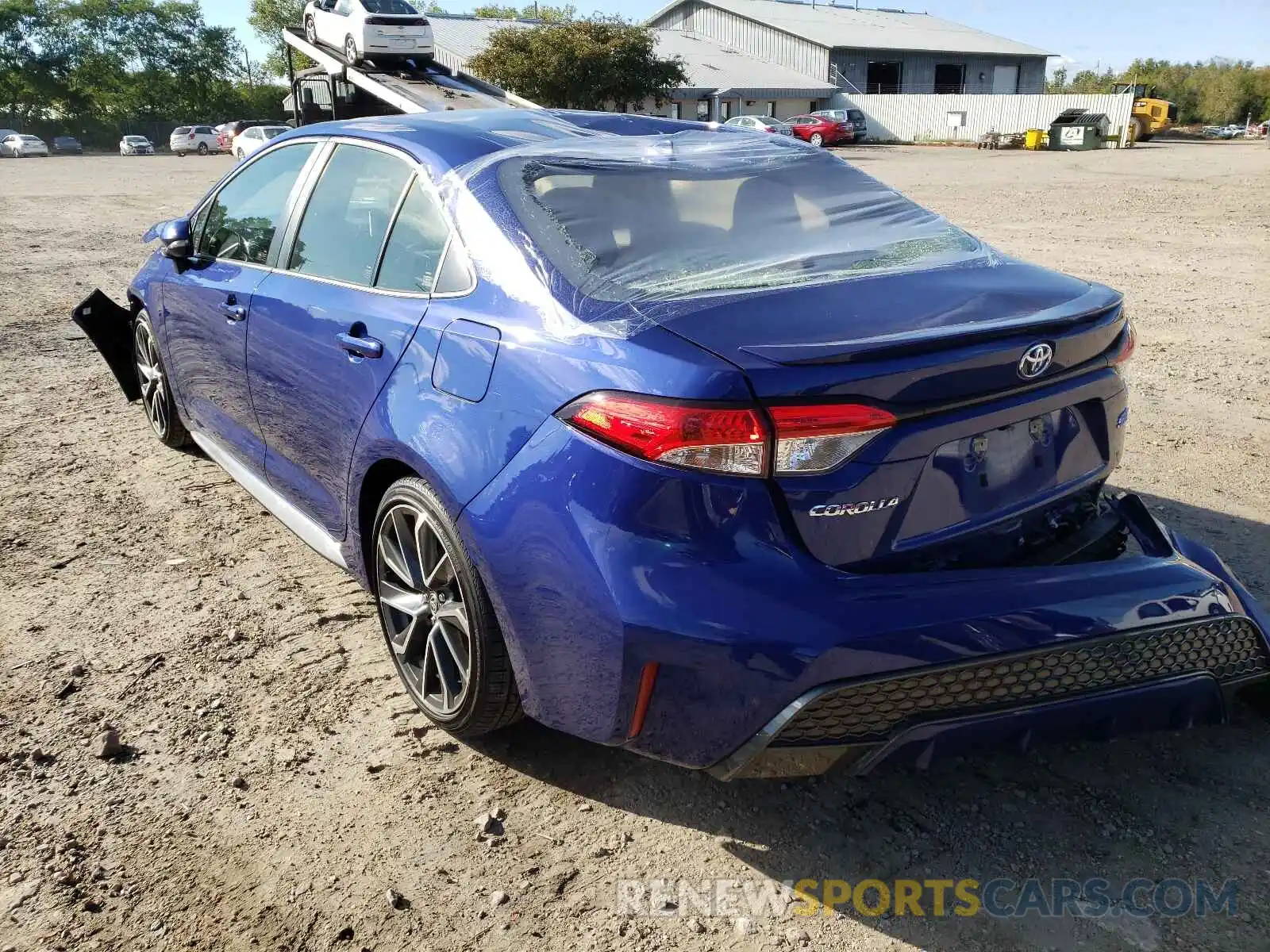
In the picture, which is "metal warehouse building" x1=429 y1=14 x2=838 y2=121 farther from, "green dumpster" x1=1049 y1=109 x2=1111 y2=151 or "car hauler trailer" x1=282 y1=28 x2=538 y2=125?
"car hauler trailer" x1=282 y1=28 x2=538 y2=125

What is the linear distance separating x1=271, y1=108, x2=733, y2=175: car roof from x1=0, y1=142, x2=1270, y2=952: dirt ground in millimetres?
1645

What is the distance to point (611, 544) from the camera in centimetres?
209

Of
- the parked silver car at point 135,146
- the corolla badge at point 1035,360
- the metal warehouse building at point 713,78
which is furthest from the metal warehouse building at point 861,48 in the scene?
the corolla badge at point 1035,360

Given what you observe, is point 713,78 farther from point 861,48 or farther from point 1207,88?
point 1207,88

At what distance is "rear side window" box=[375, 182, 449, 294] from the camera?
2773 millimetres

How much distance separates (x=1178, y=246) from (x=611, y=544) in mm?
11272

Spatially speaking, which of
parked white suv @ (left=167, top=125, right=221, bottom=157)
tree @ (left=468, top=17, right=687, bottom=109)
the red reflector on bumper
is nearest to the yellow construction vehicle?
tree @ (left=468, top=17, right=687, bottom=109)

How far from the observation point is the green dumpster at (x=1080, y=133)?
1566 inches

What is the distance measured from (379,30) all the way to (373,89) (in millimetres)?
1132

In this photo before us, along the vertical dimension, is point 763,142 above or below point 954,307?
above

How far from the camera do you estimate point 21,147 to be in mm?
52125

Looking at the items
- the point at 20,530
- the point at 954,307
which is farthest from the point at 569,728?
the point at 20,530

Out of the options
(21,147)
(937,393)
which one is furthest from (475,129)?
(21,147)

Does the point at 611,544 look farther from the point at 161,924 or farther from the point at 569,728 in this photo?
the point at 161,924
